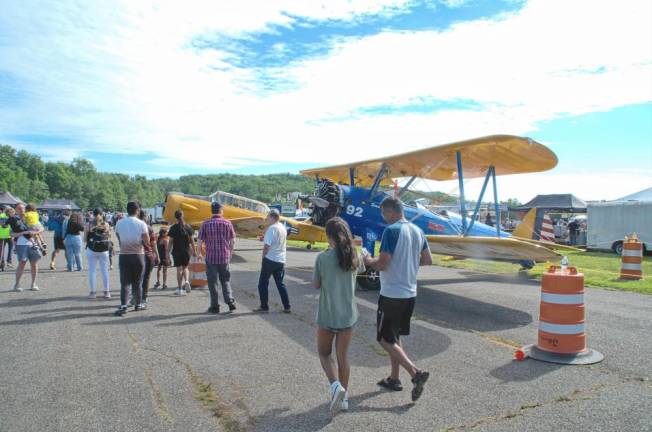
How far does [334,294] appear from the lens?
3.67 m

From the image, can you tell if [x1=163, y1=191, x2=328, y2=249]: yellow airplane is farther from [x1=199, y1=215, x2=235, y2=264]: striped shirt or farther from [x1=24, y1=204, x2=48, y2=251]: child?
[x1=199, y1=215, x2=235, y2=264]: striped shirt

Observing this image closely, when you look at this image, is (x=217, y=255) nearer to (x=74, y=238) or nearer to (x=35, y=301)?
(x=35, y=301)

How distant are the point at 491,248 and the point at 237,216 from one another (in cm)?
1313

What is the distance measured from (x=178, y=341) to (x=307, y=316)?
2209mm

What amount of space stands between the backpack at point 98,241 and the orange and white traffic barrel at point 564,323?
706cm

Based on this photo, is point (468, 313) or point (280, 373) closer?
point (280, 373)

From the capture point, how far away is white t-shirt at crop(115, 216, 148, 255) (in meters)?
6.96

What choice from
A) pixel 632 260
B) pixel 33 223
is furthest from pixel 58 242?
pixel 632 260

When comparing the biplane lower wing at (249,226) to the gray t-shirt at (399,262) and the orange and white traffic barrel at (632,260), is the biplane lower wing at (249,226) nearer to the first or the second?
the orange and white traffic barrel at (632,260)

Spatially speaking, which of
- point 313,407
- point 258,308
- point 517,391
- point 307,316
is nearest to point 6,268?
point 258,308

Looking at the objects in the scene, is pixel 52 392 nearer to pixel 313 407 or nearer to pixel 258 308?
pixel 313 407

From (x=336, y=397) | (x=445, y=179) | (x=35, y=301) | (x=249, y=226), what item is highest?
(x=445, y=179)

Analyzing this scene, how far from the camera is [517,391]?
4.07 meters

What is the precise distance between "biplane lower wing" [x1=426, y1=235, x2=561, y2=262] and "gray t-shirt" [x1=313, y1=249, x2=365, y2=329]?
4860 mm
